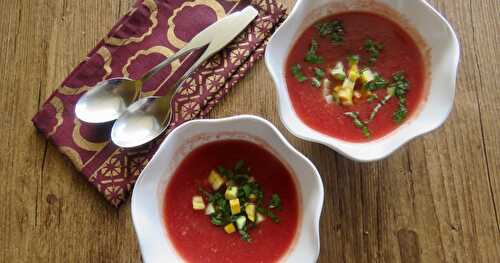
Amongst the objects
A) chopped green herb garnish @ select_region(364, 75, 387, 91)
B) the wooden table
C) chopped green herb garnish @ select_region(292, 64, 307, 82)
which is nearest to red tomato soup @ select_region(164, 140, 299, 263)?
the wooden table

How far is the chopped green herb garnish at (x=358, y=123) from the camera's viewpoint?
1.54m

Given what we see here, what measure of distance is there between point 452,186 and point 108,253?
101 cm

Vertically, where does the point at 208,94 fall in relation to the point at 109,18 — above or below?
below

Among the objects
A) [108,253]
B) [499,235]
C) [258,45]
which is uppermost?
[258,45]

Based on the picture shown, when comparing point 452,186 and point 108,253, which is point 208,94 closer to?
point 108,253

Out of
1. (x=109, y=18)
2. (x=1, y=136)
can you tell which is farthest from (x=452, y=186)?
(x=1, y=136)

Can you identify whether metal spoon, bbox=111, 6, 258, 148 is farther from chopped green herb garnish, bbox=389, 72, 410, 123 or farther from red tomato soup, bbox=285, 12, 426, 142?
chopped green herb garnish, bbox=389, 72, 410, 123

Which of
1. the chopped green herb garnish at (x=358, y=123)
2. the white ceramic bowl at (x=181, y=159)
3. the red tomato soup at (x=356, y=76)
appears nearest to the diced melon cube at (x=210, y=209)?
the white ceramic bowl at (x=181, y=159)

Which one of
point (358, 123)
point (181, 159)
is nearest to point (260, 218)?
point (181, 159)

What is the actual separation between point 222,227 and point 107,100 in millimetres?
492

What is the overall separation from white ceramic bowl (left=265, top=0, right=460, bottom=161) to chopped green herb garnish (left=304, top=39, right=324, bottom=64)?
0.05 metres

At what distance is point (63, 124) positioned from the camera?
1594 millimetres

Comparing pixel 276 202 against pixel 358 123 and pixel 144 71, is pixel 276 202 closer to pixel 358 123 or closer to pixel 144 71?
pixel 358 123

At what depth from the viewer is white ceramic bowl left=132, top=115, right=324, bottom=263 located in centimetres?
143
